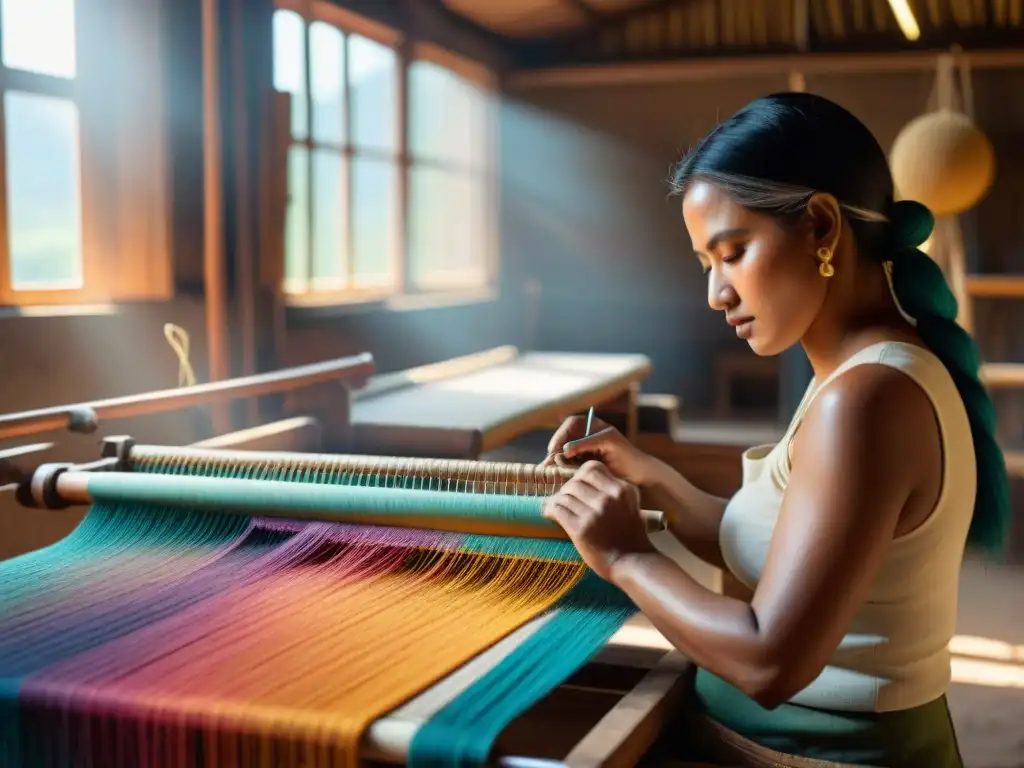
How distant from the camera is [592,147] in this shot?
8.31m

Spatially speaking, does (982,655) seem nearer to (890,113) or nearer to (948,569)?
(948,569)

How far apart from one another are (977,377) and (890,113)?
695 cm

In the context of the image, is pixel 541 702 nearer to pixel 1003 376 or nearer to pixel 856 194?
pixel 856 194

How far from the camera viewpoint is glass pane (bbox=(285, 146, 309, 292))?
5.12 meters

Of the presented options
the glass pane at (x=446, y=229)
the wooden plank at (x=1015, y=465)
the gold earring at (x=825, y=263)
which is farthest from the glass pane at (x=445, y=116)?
the gold earring at (x=825, y=263)

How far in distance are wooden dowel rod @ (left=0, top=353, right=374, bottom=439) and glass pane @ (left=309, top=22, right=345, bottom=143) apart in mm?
2709

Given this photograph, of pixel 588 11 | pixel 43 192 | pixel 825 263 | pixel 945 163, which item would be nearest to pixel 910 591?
pixel 825 263

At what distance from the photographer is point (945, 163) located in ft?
15.1

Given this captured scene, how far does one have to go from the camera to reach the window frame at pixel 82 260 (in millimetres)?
3275

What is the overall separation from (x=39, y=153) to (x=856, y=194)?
118 inches

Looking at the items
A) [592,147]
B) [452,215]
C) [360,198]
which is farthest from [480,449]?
[592,147]

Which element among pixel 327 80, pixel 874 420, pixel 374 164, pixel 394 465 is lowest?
pixel 394 465

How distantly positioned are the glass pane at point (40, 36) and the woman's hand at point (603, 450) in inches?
98.9

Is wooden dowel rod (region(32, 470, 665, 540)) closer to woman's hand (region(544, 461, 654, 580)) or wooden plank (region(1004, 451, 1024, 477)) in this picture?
woman's hand (region(544, 461, 654, 580))
